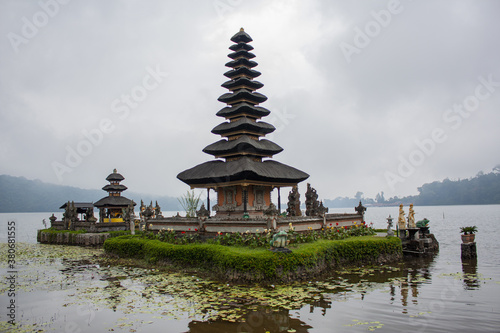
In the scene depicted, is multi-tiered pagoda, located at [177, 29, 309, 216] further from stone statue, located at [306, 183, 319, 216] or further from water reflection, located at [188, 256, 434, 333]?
water reflection, located at [188, 256, 434, 333]

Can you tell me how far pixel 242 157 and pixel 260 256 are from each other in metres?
13.1

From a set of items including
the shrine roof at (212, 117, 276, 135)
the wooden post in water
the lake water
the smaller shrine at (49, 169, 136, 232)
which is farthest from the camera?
the smaller shrine at (49, 169, 136, 232)

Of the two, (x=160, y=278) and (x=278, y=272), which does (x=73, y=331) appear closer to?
(x=160, y=278)

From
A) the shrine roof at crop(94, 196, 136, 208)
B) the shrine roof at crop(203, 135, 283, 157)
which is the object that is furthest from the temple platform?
the shrine roof at crop(94, 196, 136, 208)

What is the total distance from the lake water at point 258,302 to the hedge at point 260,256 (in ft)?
2.39

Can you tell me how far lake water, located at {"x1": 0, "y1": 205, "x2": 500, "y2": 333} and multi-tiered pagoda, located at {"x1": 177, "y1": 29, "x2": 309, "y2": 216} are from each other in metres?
9.56

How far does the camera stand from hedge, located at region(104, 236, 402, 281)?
14.8 metres

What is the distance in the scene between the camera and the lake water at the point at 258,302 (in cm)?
1020

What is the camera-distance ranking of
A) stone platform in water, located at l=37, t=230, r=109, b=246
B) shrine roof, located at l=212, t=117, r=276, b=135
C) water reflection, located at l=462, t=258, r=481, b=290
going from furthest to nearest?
stone platform in water, located at l=37, t=230, r=109, b=246, shrine roof, located at l=212, t=117, r=276, b=135, water reflection, located at l=462, t=258, r=481, b=290

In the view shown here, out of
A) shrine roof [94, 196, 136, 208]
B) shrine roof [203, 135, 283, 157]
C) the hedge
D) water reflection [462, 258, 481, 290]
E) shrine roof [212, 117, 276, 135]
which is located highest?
shrine roof [212, 117, 276, 135]

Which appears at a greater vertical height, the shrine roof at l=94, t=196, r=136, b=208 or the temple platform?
the shrine roof at l=94, t=196, r=136, b=208

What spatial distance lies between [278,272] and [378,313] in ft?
15.5

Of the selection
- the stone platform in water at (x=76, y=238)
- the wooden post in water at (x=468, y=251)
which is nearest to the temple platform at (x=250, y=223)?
the wooden post in water at (x=468, y=251)

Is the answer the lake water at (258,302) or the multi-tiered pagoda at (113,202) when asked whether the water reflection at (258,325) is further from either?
the multi-tiered pagoda at (113,202)
